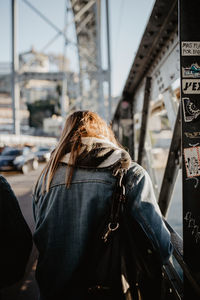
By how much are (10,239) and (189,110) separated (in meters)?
1.47

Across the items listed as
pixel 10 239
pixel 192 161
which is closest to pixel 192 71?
pixel 192 161

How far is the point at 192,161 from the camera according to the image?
154cm

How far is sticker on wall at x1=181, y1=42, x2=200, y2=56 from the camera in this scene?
1.51m

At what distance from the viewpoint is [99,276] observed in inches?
47.8

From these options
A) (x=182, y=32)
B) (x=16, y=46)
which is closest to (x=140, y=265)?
(x=182, y=32)

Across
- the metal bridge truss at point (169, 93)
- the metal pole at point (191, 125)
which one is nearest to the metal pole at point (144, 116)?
the metal bridge truss at point (169, 93)

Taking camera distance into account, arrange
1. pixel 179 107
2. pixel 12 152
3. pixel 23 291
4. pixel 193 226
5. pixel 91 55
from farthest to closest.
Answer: pixel 91 55, pixel 12 152, pixel 23 291, pixel 179 107, pixel 193 226

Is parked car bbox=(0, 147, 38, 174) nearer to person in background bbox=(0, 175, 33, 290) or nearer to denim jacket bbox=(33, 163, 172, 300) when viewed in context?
person in background bbox=(0, 175, 33, 290)

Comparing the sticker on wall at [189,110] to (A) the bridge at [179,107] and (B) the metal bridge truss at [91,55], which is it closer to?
(A) the bridge at [179,107]

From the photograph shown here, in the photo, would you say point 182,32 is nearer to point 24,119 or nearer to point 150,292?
point 150,292

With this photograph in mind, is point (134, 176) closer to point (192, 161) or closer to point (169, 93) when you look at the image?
point (192, 161)

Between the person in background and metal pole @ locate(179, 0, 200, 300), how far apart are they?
1132 mm

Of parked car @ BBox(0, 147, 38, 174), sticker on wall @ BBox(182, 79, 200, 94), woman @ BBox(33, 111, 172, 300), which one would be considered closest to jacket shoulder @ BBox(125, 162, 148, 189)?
woman @ BBox(33, 111, 172, 300)

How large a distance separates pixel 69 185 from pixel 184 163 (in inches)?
31.6
